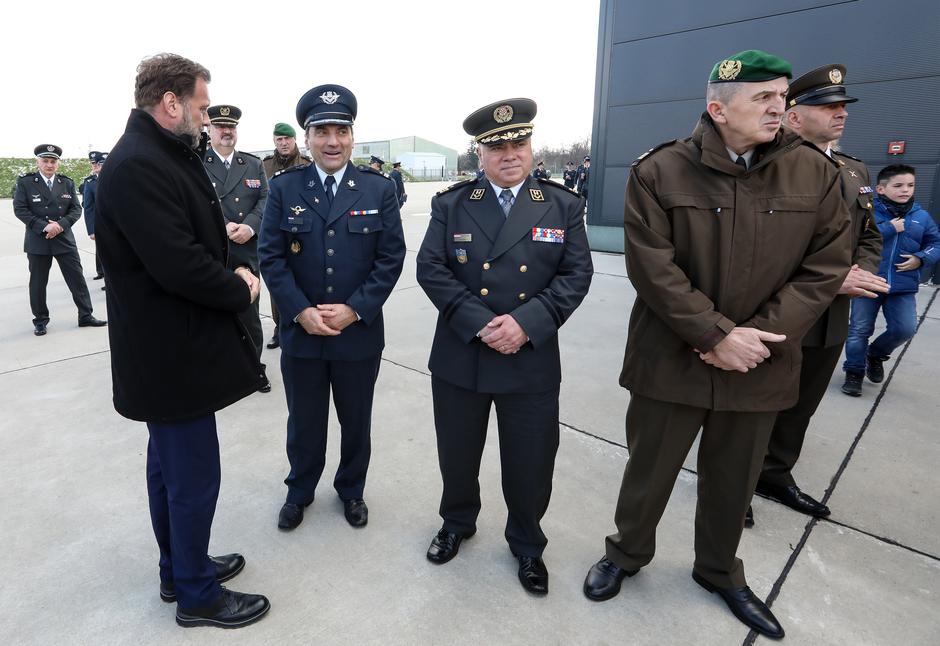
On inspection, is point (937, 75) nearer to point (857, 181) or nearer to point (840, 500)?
point (857, 181)

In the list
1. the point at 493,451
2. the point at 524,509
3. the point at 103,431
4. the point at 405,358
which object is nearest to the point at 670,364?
the point at 524,509

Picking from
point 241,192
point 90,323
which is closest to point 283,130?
point 241,192

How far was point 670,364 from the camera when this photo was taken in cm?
195

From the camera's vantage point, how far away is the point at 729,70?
1.76m

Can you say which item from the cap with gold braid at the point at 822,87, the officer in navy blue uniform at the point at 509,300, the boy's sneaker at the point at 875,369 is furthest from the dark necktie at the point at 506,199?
the boy's sneaker at the point at 875,369

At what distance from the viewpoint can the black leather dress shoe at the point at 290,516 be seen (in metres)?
2.45

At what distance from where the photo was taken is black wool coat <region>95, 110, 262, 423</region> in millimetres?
1577

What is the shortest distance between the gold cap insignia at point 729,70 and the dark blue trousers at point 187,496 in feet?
6.82

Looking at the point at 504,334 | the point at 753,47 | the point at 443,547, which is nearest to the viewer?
the point at 504,334

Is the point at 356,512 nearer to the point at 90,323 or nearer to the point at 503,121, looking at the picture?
the point at 503,121

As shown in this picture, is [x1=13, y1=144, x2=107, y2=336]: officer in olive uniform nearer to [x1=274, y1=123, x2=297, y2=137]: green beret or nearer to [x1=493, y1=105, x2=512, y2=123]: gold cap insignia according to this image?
[x1=274, y1=123, x2=297, y2=137]: green beret

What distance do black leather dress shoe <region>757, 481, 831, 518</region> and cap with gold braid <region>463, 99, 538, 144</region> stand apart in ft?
6.94

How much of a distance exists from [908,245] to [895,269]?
238 millimetres

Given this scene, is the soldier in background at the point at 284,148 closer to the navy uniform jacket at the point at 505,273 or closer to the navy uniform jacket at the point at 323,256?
the navy uniform jacket at the point at 323,256
